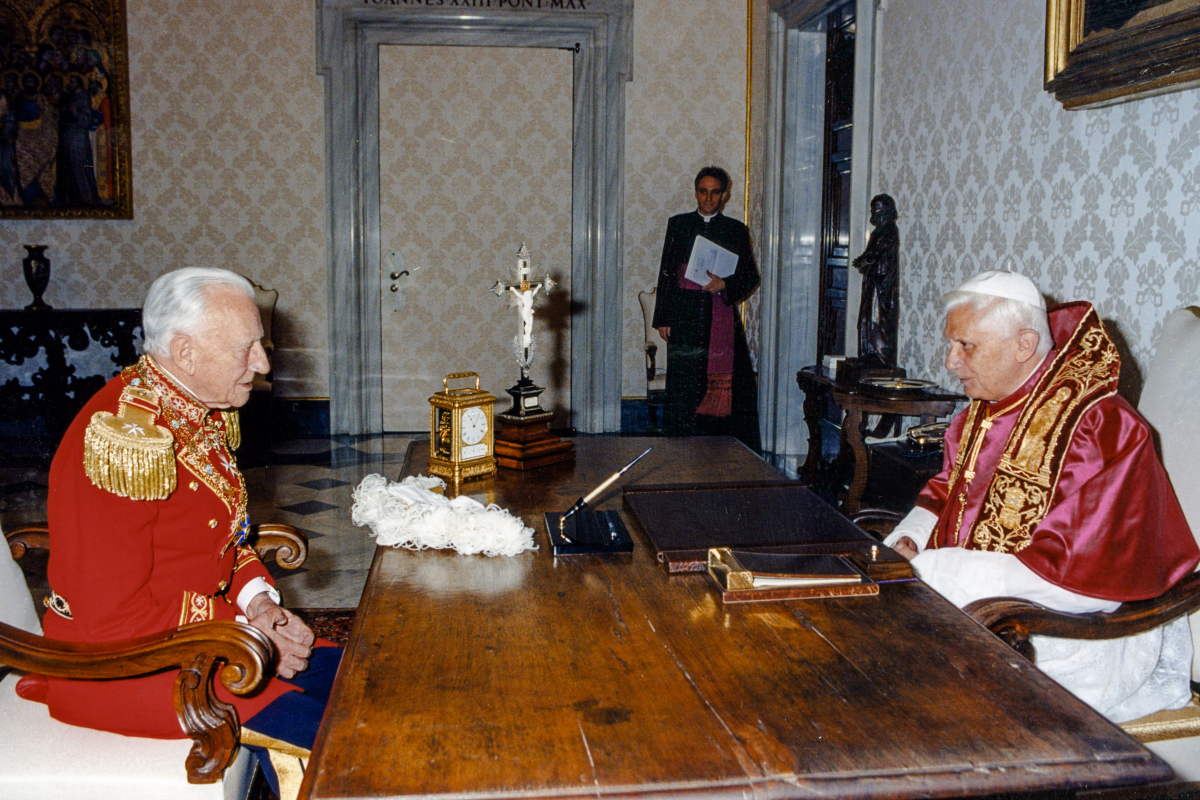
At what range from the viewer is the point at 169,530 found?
178cm

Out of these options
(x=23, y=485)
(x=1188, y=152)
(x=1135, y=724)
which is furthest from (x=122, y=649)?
(x=23, y=485)

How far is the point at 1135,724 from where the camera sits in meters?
1.88

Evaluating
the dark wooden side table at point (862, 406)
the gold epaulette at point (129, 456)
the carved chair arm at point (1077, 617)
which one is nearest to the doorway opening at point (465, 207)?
the dark wooden side table at point (862, 406)

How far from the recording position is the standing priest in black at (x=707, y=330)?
5.97 metres

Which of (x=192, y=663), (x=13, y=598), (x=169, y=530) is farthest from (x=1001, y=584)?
(x=13, y=598)

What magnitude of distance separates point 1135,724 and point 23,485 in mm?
5422

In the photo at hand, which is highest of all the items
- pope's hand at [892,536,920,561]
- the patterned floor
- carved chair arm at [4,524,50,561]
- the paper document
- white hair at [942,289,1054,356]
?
the paper document

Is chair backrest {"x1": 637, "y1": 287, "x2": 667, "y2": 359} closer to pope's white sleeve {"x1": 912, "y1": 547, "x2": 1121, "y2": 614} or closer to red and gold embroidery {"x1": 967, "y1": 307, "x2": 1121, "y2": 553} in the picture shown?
red and gold embroidery {"x1": 967, "y1": 307, "x2": 1121, "y2": 553}

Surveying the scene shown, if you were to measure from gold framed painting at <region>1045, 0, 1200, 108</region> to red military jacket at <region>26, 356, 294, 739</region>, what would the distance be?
2.54 m

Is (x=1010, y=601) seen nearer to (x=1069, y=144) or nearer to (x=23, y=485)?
(x=1069, y=144)

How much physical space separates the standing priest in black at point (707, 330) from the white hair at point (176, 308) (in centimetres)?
429

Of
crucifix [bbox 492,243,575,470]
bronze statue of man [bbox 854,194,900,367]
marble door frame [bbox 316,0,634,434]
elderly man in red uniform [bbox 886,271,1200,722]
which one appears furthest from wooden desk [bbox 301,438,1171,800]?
marble door frame [bbox 316,0,634,434]

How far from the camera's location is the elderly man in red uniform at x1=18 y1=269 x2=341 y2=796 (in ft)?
5.35

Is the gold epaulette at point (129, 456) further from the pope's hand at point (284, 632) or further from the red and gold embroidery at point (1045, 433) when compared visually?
the red and gold embroidery at point (1045, 433)
